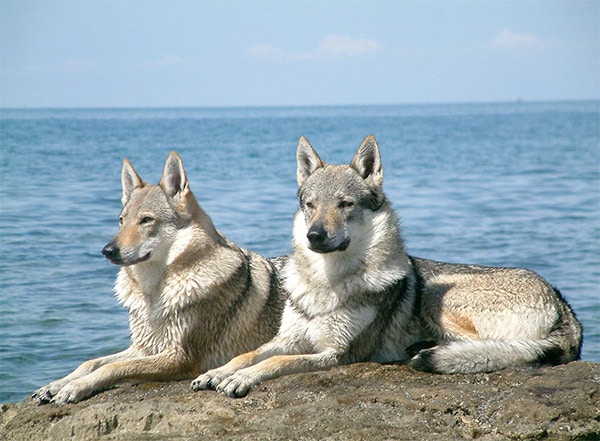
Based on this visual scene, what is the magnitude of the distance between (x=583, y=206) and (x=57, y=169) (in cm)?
1775

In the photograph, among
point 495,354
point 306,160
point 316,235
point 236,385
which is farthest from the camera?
point 306,160

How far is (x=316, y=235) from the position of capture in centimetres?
713

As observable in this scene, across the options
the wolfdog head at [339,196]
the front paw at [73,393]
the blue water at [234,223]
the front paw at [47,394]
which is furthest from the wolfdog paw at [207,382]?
the blue water at [234,223]

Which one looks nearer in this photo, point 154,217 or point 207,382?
point 207,382

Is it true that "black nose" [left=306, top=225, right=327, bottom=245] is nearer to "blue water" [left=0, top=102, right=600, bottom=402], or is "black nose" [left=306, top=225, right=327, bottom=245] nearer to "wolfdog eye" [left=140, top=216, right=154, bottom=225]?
"wolfdog eye" [left=140, top=216, right=154, bottom=225]

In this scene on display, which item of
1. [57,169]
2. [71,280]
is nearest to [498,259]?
[71,280]

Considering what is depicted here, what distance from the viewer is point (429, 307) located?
782 centimetres

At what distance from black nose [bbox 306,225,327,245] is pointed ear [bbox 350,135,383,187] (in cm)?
76

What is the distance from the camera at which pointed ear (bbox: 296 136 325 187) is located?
7871 millimetres

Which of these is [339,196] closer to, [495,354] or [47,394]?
[495,354]

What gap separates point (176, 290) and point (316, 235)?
4.57 ft

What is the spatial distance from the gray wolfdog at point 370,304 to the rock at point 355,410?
9.4 inches

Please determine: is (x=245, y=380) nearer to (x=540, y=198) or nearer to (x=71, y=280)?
(x=71, y=280)

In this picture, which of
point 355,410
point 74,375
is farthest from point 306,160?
point 74,375
